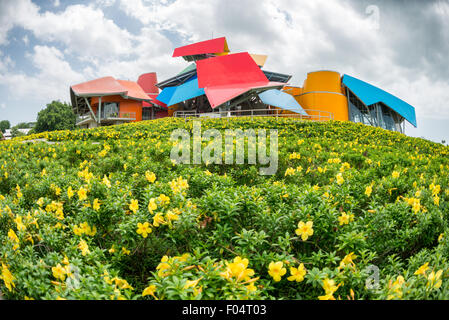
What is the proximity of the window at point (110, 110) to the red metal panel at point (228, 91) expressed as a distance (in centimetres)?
1120

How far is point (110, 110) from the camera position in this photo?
27.8 meters

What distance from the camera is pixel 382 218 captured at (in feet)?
A: 7.00

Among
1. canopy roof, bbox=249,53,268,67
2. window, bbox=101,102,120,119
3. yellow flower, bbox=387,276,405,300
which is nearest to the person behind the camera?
yellow flower, bbox=387,276,405,300

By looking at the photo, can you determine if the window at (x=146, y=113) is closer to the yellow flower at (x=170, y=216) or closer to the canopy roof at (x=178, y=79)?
the canopy roof at (x=178, y=79)

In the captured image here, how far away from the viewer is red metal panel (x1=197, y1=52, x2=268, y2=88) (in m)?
22.0

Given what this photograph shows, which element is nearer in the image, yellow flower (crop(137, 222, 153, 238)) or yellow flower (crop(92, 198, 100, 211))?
yellow flower (crop(137, 222, 153, 238))

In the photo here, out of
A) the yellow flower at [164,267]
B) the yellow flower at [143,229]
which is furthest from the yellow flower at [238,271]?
the yellow flower at [143,229]

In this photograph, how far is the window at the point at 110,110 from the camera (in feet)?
90.3

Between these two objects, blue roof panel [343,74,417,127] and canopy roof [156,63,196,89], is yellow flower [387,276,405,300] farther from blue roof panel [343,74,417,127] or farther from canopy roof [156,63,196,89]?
canopy roof [156,63,196,89]

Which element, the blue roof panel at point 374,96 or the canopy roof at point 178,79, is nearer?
the blue roof panel at point 374,96

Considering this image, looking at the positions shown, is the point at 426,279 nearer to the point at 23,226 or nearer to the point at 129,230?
the point at 129,230

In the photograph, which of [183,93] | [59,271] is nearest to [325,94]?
[183,93]

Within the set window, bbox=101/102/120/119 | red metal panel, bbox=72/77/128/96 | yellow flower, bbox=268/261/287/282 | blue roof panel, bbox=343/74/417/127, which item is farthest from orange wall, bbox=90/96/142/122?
yellow flower, bbox=268/261/287/282
